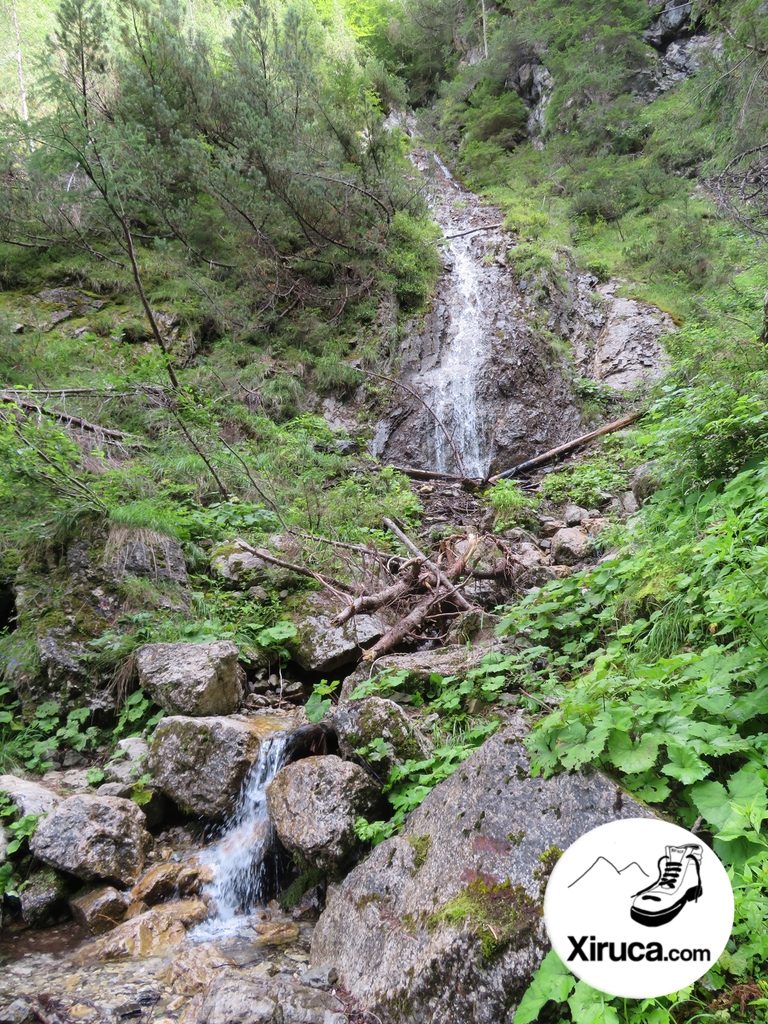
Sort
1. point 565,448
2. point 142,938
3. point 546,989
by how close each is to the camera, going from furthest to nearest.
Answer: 1. point 565,448
2. point 142,938
3. point 546,989

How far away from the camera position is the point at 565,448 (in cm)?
950

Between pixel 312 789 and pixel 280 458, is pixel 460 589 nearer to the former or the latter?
pixel 312 789

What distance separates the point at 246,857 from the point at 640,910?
2.74 meters

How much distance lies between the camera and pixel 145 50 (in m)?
9.56

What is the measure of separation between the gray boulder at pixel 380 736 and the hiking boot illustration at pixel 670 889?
169cm

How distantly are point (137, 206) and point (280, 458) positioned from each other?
20.5 feet

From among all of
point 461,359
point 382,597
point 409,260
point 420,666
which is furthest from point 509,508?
point 409,260

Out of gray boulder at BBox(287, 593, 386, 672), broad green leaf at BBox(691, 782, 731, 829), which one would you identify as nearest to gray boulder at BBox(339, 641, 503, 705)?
gray boulder at BBox(287, 593, 386, 672)

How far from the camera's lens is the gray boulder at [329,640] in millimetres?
4539

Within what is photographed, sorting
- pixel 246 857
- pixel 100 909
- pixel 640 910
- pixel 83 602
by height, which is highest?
pixel 83 602

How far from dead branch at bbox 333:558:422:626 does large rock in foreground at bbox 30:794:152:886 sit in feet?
7.05

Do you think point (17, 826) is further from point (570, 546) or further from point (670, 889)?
point (570, 546)

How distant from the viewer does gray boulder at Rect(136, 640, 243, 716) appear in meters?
3.91

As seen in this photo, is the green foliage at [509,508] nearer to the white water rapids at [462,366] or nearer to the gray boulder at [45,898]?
the white water rapids at [462,366]
